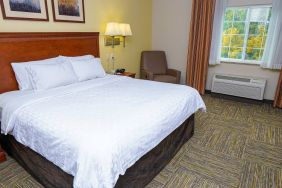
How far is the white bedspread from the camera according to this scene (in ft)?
4.21

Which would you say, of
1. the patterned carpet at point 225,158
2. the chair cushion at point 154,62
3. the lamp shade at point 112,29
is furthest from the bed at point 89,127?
the chair cushion at point 154,62

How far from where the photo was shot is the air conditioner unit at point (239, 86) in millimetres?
3751

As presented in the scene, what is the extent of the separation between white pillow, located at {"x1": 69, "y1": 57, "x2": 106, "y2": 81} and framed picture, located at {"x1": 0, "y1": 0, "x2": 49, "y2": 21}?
73 cm

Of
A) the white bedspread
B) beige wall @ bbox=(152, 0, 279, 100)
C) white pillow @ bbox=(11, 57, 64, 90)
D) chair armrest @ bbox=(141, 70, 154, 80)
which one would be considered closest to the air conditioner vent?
beige wall @ bbox=(152, 0, 279, 100)

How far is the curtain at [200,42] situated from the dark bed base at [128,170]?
7.49ft

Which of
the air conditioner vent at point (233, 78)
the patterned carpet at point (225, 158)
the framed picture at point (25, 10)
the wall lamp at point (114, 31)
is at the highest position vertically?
the framed picture at point (25, 10)

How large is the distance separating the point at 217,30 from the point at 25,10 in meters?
3.42

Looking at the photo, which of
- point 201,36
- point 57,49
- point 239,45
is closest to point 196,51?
point 201,36

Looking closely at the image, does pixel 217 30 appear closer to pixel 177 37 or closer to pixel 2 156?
pixel 177 37

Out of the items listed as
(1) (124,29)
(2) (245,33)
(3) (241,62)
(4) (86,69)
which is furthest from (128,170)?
(2) (245,33)

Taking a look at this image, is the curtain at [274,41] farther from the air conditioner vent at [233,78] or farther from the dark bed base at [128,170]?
the dark bed base at [128,170]

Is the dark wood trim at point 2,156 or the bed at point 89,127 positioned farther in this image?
the dark wood trim at point 2,156

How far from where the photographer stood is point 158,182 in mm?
1895

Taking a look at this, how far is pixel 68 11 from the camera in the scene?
3006mm
